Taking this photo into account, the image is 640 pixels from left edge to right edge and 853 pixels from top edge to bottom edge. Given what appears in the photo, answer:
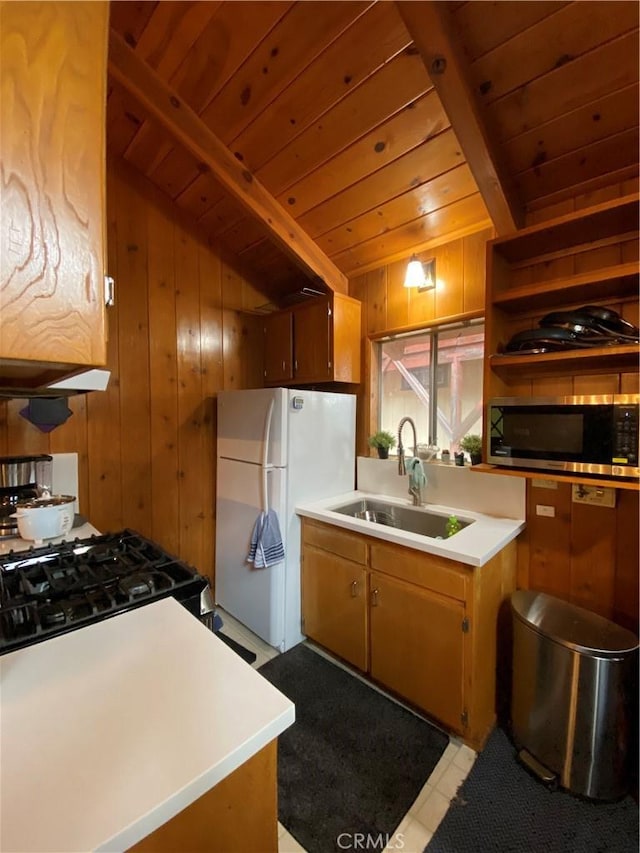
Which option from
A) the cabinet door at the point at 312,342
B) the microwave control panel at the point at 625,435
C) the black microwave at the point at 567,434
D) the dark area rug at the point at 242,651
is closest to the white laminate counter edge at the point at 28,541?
the dark area rug at the point at 242,651

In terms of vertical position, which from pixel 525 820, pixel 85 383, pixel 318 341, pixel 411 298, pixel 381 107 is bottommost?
pixel 525 820

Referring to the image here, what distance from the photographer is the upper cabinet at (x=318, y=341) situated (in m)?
2.46

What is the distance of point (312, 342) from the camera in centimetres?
257

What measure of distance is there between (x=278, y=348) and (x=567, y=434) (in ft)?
6.41

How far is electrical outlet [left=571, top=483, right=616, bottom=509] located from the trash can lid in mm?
466

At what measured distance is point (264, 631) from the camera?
2.24 metres

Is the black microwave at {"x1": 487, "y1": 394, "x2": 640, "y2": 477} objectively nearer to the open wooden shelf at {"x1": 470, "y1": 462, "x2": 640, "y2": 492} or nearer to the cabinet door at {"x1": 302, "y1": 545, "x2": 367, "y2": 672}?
the open wooden shelf at {"x1": 470, "y1": 462, "x2": 640, "y2": 492}

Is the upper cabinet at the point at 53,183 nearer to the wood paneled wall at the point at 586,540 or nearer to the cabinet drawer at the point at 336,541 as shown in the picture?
the cabinet drawer at the point at 336,541

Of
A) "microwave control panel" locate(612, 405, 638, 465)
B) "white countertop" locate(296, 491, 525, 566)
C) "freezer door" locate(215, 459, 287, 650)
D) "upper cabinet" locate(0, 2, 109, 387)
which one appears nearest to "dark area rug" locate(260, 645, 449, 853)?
"freezer door" locate(215, 459, 287, 650)

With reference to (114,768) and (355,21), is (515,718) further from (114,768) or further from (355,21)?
(355,21)

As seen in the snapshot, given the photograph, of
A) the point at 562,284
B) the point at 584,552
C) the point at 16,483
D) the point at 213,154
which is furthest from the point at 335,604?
the point at 213,154

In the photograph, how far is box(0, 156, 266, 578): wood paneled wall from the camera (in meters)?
2.23

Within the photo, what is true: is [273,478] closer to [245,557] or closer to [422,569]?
[245,557]

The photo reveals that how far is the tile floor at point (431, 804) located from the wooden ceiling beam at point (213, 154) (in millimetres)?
2598
